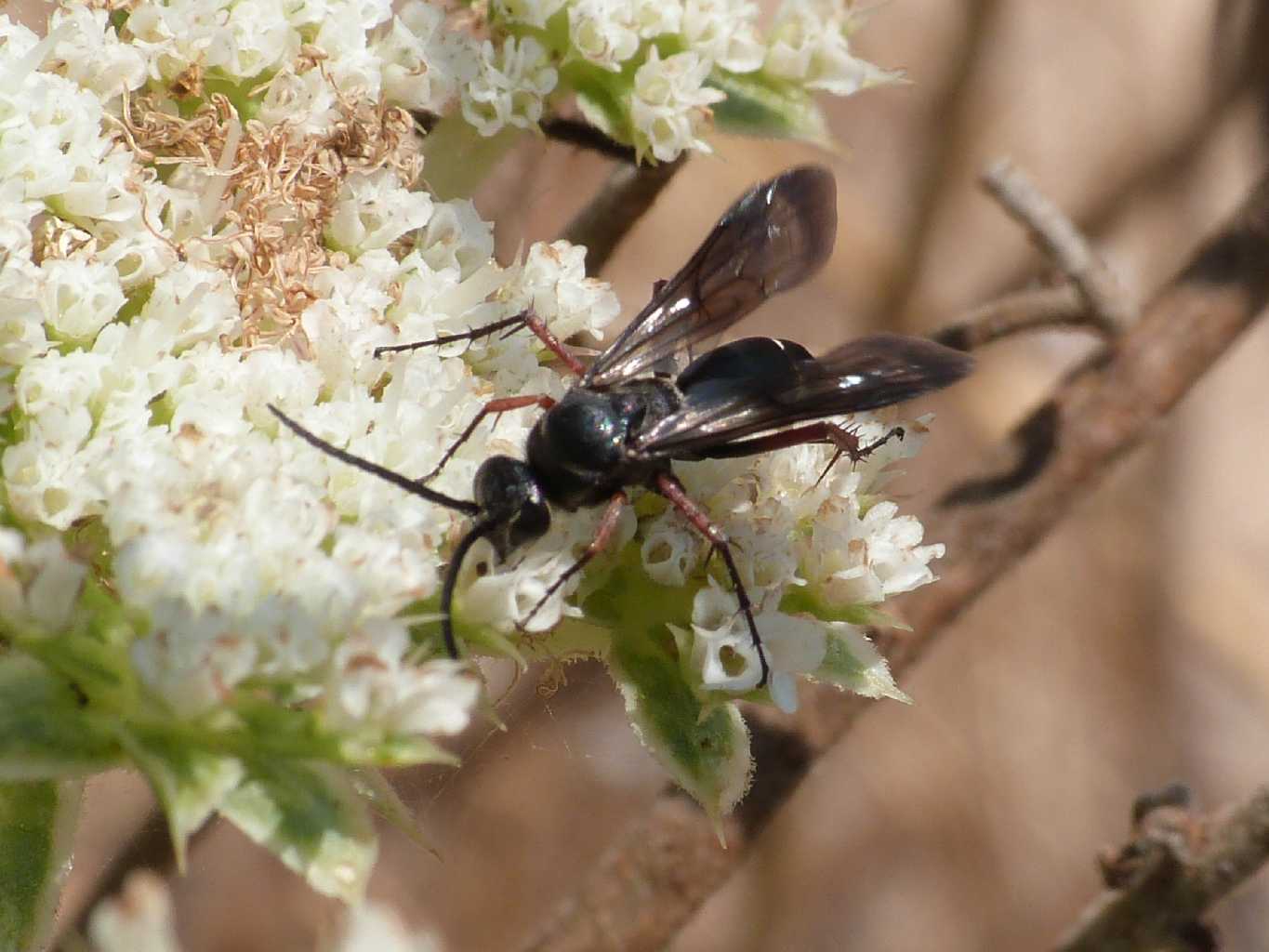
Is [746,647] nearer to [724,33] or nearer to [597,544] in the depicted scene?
[597,544]

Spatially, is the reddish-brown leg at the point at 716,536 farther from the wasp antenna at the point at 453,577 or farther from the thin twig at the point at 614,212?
the thin twig at the point at 614,212

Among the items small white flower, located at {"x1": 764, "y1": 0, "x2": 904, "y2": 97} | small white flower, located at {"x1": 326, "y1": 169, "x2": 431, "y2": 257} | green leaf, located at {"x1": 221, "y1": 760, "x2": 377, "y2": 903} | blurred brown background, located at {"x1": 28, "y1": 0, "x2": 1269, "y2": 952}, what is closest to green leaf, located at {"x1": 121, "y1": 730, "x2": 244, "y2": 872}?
green leaf, located at {"x1": 221, "y1": 760, "x2": 377, "y2": 903}

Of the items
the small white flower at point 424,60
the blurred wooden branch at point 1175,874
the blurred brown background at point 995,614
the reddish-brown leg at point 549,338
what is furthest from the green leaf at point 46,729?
the blurred brown background at point 995,614

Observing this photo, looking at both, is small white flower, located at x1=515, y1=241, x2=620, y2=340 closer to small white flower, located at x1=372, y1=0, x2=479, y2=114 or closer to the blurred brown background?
small white flower, located at x1=372, y1=0, x2=479, y2=114

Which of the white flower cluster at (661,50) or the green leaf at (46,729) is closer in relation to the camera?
the green leaf at (46,729)

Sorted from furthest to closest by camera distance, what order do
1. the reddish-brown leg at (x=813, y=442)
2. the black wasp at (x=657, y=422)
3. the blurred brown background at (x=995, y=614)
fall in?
the blurred brown background at (x=995, y=614) < the reddish-brown leg at (x=813, y=442) < the black wasp at (x=657, y=422)

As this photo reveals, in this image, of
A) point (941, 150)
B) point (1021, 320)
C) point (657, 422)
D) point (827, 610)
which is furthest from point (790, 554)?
point (941, 150)
